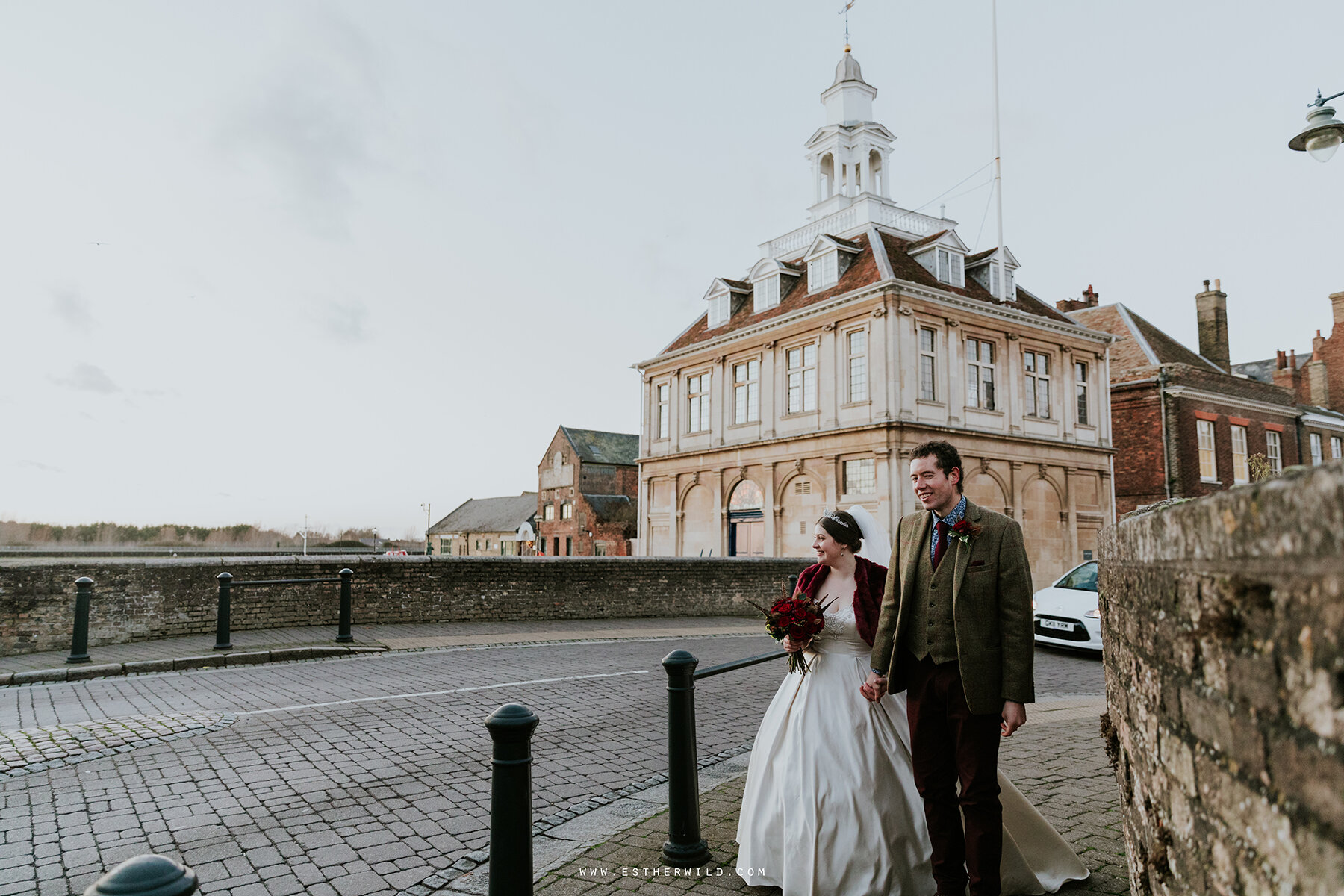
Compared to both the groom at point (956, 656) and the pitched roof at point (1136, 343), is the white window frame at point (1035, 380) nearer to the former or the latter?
the pitched roof at point (1136, 343)

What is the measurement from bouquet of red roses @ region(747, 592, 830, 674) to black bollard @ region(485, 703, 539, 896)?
1475mm

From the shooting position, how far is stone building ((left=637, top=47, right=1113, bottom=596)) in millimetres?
25625

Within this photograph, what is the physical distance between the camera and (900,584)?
148 inches

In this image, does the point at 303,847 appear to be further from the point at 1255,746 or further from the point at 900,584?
the point at 1255,746

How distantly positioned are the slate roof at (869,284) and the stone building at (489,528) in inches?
1120

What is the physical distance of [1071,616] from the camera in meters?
12.4

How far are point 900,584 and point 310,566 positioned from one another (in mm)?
13198

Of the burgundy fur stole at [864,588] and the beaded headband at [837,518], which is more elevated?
the beaded headband at [837,518]

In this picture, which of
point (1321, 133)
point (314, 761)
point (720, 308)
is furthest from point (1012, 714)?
point (720, 308)

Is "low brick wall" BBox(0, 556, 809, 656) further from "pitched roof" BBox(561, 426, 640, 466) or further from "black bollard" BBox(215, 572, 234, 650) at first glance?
"pitched roof" BBox(561, 426, 640, 466)

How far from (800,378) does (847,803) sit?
25.0 m

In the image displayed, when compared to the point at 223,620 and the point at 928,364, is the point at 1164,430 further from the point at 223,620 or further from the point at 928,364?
the point at 223,620

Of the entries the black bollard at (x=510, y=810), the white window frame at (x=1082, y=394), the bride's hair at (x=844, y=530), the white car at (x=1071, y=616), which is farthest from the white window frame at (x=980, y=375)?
the black bollard at (x=510, y=810)

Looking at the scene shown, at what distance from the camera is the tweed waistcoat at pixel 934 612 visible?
350 centimetres
